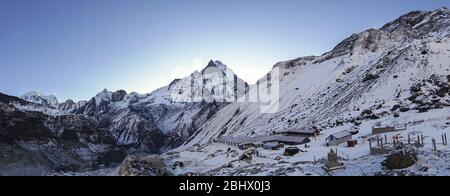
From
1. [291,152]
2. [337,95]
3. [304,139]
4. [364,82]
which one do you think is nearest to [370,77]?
[364,82]

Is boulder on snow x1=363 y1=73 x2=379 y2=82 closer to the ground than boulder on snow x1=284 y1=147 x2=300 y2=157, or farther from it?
farther from it

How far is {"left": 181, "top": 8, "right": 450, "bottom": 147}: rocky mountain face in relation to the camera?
82.4 m

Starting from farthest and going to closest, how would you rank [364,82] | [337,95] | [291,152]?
[337,95], [364,82], [291,152]

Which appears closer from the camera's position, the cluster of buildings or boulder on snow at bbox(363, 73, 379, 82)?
the cluster of buildings

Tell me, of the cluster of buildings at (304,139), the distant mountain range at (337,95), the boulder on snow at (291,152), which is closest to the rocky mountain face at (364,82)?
the distant mountain range at (337,95)

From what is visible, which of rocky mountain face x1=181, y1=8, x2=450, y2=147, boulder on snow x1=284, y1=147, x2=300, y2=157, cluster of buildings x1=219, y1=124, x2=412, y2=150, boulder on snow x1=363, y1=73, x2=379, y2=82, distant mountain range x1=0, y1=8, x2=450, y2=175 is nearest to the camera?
boulder on snow x1=284, y1=147, x2=300, y2=157

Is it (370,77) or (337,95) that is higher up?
(370,77)

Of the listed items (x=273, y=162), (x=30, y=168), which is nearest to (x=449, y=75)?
(x=273, y=162)

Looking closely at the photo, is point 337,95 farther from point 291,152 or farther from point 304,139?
point 291,152

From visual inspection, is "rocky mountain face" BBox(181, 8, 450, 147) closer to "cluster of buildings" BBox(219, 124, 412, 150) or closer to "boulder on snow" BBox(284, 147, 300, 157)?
"cluster of buildings" BBox(219, 124, 412, 150)

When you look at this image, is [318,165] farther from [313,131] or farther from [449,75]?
[449,75]

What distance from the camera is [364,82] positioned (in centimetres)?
10381

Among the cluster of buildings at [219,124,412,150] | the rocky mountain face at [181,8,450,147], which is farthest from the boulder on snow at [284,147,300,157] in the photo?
the rocky mountain face at [181,8,450,147]

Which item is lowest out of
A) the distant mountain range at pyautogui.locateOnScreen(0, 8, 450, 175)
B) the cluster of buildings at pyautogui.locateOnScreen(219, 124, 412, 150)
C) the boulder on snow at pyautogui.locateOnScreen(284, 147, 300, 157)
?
the boulder on snow at pyautogui.locateOnScreen(284, 147, 300, 157)
